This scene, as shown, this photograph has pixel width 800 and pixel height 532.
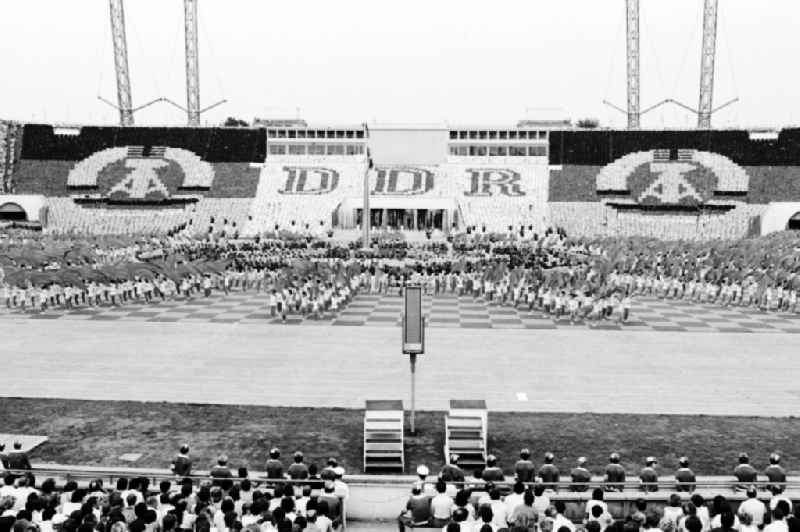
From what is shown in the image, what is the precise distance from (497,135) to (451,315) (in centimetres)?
5989

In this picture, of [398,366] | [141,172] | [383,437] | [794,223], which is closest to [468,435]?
[383,437]

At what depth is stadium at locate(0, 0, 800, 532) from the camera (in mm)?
9789

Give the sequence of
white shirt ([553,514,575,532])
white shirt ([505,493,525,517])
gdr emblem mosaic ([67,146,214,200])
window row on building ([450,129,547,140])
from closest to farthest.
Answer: white shirt ([553,514,575,532]) < white shirt ([505,493,525,517]) < gdr emblem mosaic ([67,146,214,200]) < window row on building ([450,129,547,140])

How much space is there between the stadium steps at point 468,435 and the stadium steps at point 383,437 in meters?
0.82

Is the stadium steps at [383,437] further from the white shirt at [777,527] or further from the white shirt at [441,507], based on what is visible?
the white shirt at [777,527]

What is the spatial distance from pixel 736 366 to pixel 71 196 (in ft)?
224

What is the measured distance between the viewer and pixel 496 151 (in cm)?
8575

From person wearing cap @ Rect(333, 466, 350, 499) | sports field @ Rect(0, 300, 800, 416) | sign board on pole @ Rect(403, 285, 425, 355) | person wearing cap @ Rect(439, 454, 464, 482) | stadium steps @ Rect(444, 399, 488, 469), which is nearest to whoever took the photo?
person wearing cap @ Rect(333, 466, 350, 499)

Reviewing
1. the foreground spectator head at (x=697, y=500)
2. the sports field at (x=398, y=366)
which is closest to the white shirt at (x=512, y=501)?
the foreground spectator head at (x=697, y=500)

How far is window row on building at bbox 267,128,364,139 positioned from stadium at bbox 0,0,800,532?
21.7 meters

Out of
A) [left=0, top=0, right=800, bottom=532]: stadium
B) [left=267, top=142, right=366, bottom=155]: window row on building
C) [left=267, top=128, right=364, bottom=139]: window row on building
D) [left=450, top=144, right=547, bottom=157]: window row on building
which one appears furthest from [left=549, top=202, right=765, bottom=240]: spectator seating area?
[left=267, top=128, right=364, bottom=139]: window row on building

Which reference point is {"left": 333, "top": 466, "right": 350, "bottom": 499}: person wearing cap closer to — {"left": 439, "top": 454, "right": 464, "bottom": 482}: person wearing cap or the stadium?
the stadium

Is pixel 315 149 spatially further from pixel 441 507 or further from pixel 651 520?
pixel 651 520

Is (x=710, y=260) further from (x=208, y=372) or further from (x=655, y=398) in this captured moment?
(x=208, y=372)
